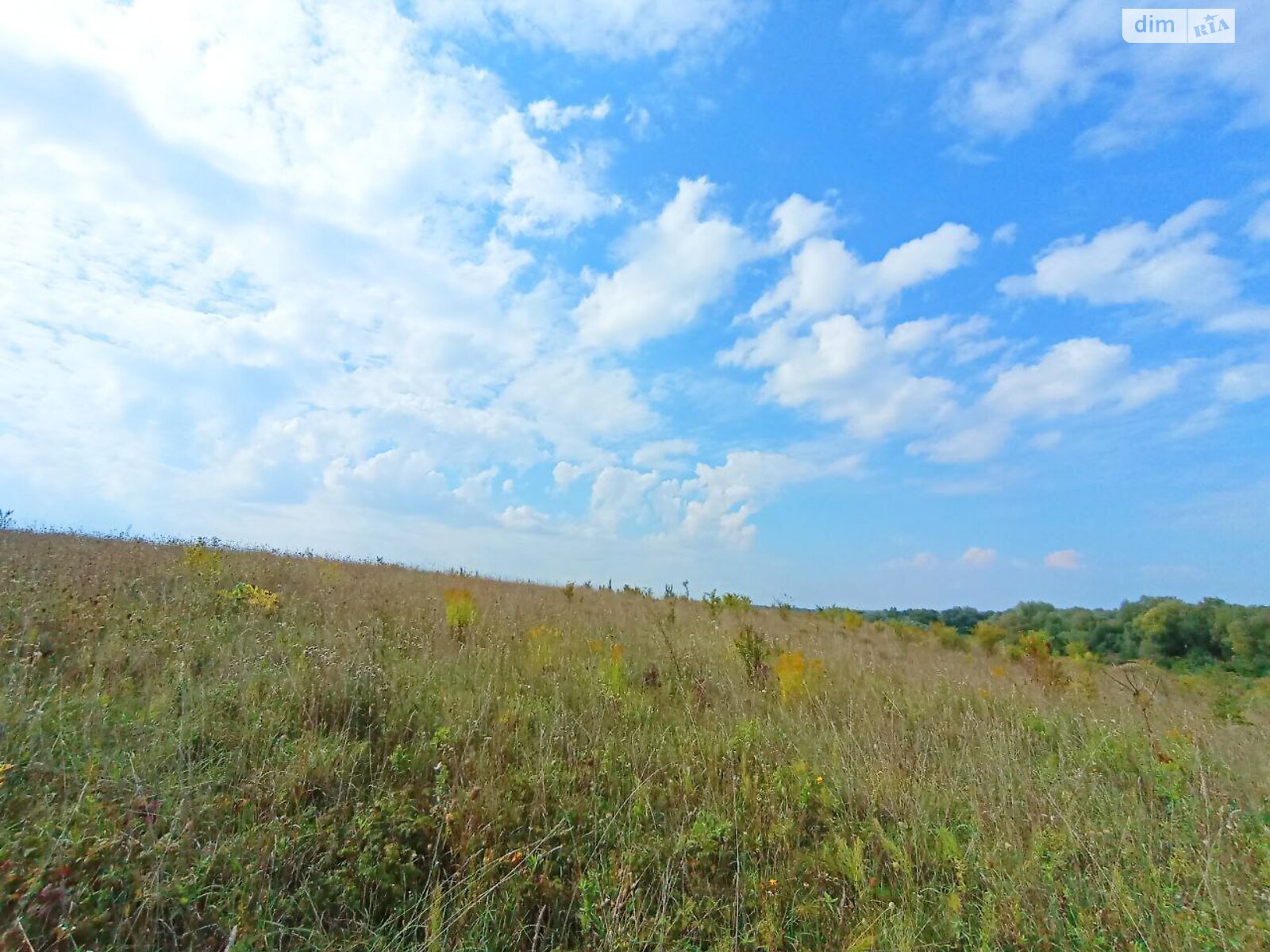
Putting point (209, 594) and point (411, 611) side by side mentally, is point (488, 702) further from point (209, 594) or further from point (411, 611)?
point (209, 594)

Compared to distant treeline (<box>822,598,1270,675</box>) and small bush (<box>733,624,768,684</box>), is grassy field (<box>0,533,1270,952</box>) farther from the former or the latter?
distant treeline (<box>822,598,1270,675</box>)

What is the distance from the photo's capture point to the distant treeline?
11.1 m

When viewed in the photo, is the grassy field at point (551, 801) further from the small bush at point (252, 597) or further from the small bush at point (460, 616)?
the small bush at point (460, 616)

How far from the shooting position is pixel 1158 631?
13023 millimetres

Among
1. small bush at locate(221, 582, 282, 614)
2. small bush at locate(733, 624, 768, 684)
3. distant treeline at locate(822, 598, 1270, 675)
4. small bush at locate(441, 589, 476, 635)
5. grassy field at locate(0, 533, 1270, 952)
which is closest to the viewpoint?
grassy field at locate(0, 533, 1270, 952)

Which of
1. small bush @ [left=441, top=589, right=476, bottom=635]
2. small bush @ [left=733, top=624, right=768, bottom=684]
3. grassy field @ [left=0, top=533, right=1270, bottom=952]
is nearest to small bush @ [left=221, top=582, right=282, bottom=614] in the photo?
grassy field @ [left=0, top=533, right=1270, bottom=952]

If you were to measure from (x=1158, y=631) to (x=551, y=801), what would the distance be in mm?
15677

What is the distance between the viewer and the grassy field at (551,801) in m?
2.65

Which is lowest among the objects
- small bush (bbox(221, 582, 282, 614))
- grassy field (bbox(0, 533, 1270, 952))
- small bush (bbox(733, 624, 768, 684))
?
grassy field (bbox(0, 533, 1270, 952))

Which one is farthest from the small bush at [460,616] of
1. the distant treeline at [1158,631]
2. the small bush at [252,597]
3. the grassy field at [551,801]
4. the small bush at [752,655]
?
the distant treeline at [1158,631]

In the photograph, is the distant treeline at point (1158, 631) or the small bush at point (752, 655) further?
the distant treeline at point (1158, 631)

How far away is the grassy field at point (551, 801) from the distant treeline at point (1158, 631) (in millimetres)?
6914

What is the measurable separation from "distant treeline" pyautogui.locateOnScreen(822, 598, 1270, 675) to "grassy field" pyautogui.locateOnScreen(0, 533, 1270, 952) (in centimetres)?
691

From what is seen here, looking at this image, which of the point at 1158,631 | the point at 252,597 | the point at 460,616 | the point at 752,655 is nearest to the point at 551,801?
the point at 752,655
